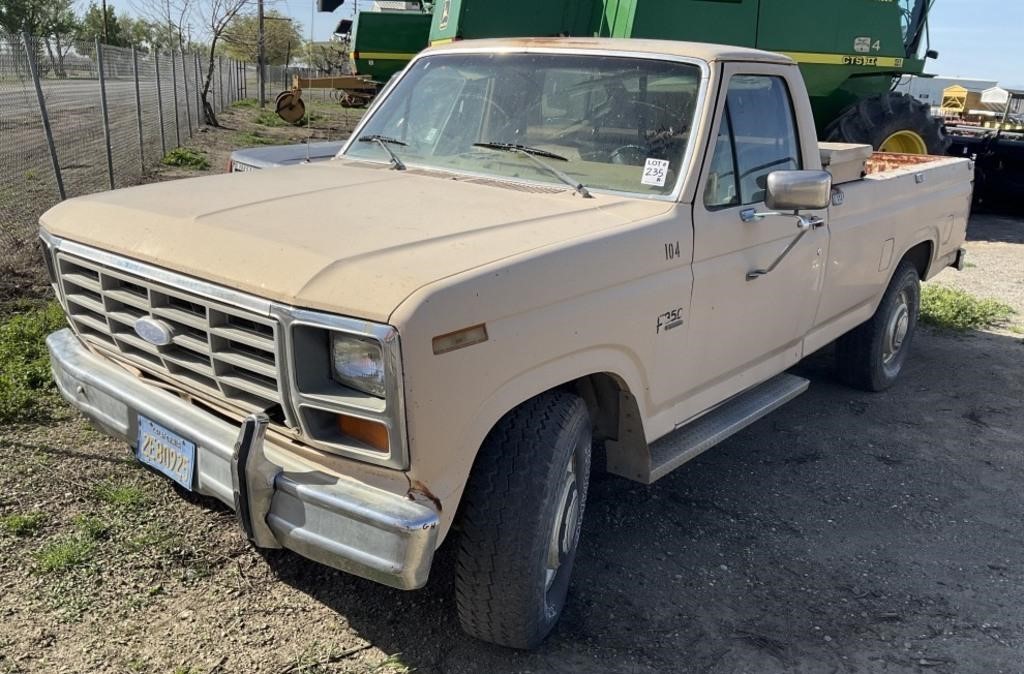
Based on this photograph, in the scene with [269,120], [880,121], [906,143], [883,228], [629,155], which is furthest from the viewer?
[269,120]

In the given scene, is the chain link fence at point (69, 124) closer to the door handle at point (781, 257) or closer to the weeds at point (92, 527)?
the weeds at point (92, 527)

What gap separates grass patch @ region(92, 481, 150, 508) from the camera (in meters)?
3.88

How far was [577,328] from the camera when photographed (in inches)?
115

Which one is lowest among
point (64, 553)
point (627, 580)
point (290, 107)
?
point (627, 580)

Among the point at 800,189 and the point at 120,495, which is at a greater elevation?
the point at 800,189

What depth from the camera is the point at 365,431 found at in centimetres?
259

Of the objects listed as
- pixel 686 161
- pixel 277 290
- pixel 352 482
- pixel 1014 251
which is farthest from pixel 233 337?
pixel 1014 251

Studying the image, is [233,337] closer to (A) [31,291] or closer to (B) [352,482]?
(B) [352,482]

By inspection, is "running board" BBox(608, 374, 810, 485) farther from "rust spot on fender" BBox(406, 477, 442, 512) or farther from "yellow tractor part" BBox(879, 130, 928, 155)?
"yellow tractor part" BBox(879, 130, 928, 155)

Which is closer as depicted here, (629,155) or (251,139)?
(629,155)

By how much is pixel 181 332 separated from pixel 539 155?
1685mm

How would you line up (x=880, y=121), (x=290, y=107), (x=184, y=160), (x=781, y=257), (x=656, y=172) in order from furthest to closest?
(x=290, y=107)
(x=184, y=160)
(x=880, y=121)
(x=781, y=257)
(x=656, y=172)

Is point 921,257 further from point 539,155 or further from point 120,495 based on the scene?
point 120,495

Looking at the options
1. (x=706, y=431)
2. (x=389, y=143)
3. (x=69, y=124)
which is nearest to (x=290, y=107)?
(x=69, y=124)
